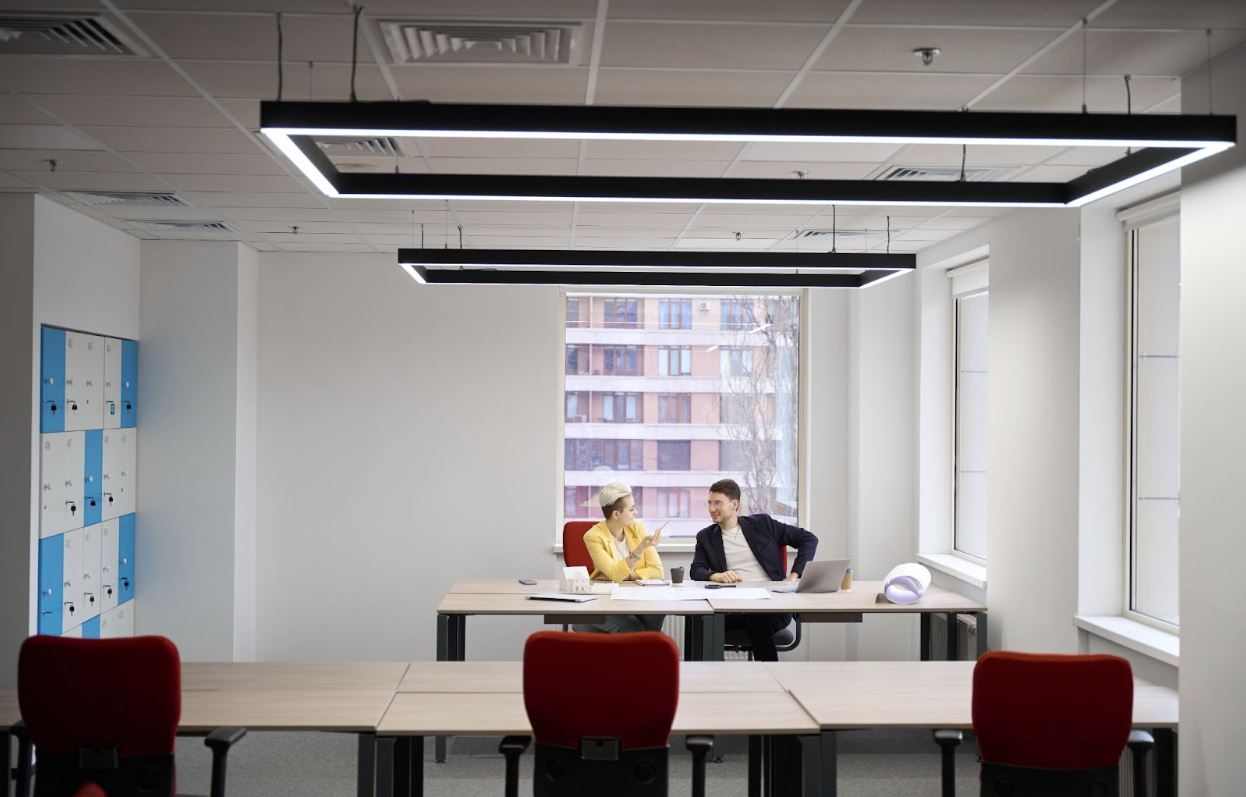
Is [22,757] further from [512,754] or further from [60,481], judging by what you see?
[60,481]

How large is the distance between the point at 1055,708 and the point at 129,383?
6.65 meters

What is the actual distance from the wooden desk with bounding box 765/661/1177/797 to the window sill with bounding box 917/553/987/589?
226 centimetres

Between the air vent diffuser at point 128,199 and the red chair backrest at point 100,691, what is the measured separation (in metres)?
3.63

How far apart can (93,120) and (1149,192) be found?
462 cm

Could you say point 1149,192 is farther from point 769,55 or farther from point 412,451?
point 412,451

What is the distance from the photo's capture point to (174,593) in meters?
8.35

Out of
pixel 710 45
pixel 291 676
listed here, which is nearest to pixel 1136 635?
pixel 710 45

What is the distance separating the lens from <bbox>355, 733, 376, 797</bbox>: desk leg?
3980mm

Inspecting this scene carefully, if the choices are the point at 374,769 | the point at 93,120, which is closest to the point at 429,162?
the point at 93,120

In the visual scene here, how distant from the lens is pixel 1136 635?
5336 millimetres

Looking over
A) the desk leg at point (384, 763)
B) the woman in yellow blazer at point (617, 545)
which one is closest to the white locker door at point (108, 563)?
the woman in yellow blazer at point (617, 545)

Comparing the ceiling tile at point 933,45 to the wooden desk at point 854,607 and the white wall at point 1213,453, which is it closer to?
the white wall at point 1213,453

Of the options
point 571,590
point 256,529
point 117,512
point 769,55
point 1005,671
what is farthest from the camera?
point 256,529

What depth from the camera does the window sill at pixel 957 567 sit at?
7363 mm
